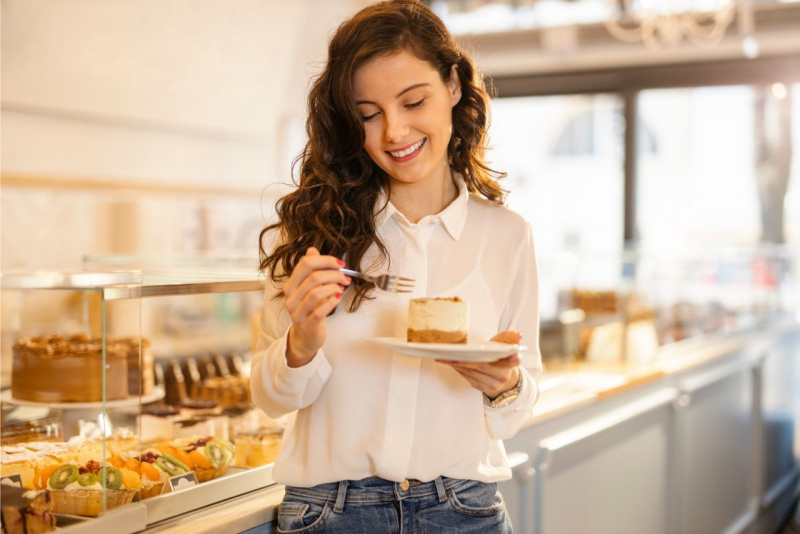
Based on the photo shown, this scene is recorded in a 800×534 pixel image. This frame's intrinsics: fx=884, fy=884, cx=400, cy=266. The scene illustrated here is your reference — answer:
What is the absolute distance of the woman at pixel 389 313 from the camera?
157 centimetres

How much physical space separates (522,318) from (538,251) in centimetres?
336

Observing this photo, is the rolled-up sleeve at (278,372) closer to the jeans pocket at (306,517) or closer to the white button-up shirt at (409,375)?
the white button-up shirt at (409,375)

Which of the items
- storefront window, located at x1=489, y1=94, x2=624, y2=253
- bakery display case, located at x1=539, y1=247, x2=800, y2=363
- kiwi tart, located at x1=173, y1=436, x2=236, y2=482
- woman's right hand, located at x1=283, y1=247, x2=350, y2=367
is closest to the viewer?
woman's right hand, located at x1=283, y1=247, x2=350, y2=367

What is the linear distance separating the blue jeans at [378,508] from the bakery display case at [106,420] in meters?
0.27

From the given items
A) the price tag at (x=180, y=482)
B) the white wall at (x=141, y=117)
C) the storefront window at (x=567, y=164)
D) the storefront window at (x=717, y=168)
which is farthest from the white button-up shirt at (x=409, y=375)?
the storefront window at (x=567, y=164)

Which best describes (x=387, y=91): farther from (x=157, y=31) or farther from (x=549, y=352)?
(x=157, y=31)

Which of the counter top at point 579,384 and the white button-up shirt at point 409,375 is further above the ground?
the white button-up shirt at point 409,375

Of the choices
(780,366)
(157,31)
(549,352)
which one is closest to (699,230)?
(780,366)

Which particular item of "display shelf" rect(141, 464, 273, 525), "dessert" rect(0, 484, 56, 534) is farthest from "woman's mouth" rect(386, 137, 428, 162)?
"dessert" rect(0, 484, 56, 534)

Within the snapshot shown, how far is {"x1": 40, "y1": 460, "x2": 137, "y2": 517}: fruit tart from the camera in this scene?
154cm

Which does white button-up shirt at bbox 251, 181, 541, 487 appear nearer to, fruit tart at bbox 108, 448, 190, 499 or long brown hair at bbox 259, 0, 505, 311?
long brown hair at bbox 259, 0, 505, 311

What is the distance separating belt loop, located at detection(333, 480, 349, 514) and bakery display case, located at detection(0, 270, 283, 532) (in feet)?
1.06

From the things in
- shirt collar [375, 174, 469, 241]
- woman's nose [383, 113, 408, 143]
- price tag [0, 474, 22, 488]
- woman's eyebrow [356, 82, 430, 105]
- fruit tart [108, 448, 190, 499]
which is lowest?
fruit tart [108, 448, 190, 499]

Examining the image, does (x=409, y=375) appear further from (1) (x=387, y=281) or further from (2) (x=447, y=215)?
(2) (x=447, y=215)
